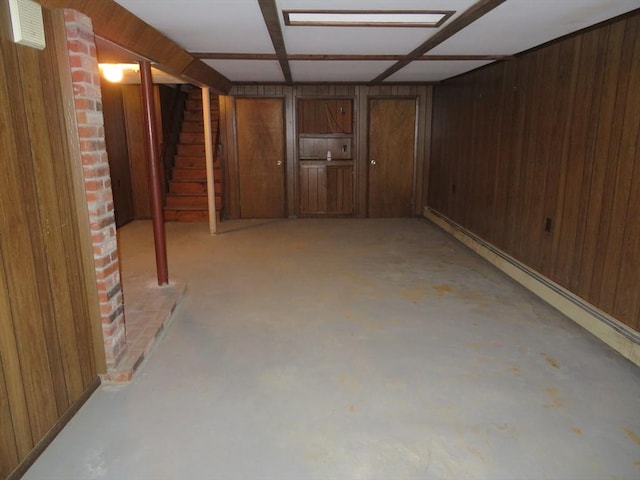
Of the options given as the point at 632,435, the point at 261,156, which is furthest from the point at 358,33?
the point at 261,156

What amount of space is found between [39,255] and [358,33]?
103 inches

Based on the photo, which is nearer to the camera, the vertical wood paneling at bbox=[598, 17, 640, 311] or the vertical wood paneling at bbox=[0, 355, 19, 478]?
the vertical wood paneling at bbox=[0, 355, 19, 478]

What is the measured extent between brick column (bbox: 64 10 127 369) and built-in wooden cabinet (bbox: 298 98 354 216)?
16.6ft

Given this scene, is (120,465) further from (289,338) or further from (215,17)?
(215,17)

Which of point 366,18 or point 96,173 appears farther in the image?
point 366,18

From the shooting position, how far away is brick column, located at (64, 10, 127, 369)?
222 centimetres

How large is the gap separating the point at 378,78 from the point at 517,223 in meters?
3.02

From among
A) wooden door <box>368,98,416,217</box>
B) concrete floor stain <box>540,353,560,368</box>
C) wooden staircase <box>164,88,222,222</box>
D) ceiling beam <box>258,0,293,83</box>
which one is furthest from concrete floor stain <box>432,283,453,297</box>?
wooden staircase <box>164,88,222,222</box>

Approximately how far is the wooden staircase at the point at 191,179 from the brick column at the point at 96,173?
4.65 metres

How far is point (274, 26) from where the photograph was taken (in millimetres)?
3102

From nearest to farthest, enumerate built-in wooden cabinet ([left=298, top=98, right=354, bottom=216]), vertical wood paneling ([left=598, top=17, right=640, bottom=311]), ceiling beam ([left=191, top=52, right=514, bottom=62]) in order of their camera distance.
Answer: vertical wood paneling ([left=598, top=17, right=640, bottom=311]) < ceiling beam ([left=191, top=52, right=514, bottom=62]) < built-in wooden cabinet ([left=298, top=98, right=354, bottom=216])

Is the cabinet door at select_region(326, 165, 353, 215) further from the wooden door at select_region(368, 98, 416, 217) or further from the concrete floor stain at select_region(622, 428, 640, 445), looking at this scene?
the concrete floor stain at select_region(622, 428, 640, 445)

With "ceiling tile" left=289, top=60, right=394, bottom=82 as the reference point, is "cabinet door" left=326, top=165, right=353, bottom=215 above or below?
below

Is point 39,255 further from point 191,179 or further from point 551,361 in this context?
point 191,179
